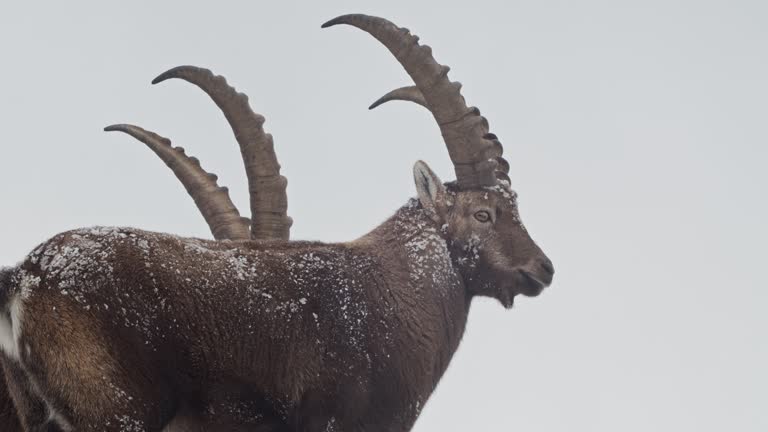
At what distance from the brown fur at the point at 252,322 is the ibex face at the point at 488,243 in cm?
1

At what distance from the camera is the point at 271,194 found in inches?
606

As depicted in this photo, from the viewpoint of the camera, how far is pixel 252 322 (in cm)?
971

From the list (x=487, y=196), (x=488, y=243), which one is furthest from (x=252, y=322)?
(x=487, y=196)

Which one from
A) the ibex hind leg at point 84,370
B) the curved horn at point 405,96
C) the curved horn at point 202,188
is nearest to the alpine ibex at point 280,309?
the ibex hind leg at point 84,370

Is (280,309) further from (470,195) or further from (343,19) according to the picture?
(343,19)

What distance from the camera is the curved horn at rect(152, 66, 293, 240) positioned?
50.3ft

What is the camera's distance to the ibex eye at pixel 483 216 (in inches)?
Answer: 473

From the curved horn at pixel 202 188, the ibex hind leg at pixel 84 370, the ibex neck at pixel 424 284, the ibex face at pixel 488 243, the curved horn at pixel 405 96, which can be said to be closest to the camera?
the ibex hind leg at pixel 84 370

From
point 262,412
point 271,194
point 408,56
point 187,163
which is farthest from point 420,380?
point 187,163

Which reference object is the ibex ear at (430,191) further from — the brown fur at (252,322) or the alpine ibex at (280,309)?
the brown fur at (252,322)

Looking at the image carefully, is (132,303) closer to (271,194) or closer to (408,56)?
(408,56)

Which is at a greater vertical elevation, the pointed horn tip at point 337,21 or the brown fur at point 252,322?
the pointed horn tip at point 337,21

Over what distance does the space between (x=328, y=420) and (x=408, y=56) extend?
3947 millimetres

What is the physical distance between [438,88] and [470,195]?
1067 mm
